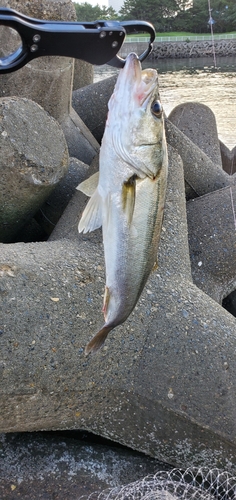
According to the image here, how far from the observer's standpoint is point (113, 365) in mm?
2484

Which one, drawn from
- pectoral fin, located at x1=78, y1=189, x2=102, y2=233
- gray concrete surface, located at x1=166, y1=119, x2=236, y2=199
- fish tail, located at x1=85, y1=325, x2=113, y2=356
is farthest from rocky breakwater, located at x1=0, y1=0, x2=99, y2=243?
fish tail, located at x1=85, y1=325, x2=113, y2=356

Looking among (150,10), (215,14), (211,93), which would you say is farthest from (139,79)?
(215,14)

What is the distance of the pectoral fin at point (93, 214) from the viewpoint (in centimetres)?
183

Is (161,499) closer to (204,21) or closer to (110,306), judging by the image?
(110,306)

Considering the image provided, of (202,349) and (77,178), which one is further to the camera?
(77,178)

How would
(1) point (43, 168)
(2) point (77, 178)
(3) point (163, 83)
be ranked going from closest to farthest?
(1) point (43, 168) < (2) point (77, 178) < (3) point (163, 83)

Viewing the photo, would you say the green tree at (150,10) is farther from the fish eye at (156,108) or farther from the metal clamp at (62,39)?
the fish eye at (156,108)

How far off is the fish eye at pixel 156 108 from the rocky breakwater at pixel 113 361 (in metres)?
1.01

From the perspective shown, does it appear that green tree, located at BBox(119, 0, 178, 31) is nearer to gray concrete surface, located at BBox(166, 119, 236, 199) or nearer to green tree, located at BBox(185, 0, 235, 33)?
green tree, located at BBox(185, 0, 235, 33)

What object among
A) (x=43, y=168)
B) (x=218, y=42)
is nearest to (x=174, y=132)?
(x=43, y=168)

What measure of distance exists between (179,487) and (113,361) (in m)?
0.67

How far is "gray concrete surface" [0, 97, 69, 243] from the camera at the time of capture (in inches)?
111

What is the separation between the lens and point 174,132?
414 centimetres

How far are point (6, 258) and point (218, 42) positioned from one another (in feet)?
154
